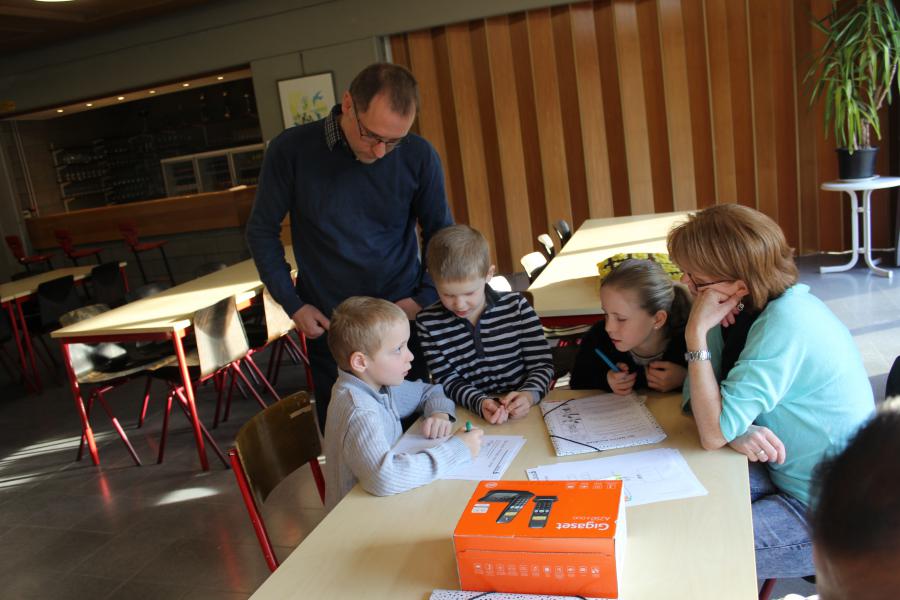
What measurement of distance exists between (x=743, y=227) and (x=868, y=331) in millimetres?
3344

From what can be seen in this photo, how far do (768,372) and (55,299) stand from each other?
6.04 m

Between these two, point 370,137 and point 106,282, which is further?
point 106,282

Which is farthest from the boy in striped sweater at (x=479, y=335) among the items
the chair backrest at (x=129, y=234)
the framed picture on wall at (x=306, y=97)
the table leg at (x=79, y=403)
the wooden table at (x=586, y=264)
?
the chair backrest at (x=129, y=234)

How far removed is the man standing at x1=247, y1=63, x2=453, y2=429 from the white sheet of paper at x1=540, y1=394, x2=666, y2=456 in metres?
0.76

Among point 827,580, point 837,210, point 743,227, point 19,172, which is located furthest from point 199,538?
point 19,172

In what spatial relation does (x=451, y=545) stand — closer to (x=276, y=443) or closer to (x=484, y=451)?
(x=484, y=451)

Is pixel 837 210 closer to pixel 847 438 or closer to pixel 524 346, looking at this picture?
pixel 524 346

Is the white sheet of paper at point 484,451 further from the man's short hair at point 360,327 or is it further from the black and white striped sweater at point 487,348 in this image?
the black and white striped sweater at point 487,348

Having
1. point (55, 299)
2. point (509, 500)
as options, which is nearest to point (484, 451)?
point (509, 500)

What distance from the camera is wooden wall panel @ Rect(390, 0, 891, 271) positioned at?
6.54 m

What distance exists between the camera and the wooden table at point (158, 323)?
3.76m

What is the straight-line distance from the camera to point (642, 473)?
143cm

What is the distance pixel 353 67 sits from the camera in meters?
7.75

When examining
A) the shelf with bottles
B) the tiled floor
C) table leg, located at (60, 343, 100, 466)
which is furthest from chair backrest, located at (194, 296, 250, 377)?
the shelf with bottles
